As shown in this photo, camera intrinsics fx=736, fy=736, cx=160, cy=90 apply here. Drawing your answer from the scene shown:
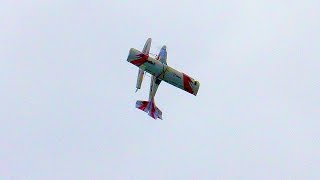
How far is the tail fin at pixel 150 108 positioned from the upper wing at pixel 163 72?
614 centimetres

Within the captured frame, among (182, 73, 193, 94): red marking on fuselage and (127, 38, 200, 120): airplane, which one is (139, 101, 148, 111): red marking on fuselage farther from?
(182, 73, 193, 94): red marking on fuselage

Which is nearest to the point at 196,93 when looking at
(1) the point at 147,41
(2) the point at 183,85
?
(2) the point at 183,85

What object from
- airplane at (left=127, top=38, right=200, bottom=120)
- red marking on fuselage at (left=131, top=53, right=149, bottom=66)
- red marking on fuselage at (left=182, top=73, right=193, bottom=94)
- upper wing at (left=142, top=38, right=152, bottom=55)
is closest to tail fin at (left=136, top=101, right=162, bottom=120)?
airplane at (left=127, top=38, right=200, bottom=120)

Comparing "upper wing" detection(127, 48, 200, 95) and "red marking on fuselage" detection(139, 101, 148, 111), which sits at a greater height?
"upper wing" detection(127, 48, 200, 95)

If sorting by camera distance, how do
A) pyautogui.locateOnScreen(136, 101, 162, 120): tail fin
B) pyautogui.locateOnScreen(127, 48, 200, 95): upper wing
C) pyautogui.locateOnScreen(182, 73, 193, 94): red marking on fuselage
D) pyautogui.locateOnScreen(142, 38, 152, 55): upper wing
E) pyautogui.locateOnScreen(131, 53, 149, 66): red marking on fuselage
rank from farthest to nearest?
pyautogui.locateOnScreen(136, 101, 162, 120): tail fin → pyautogui.locateOnScreen(142, 38, 152, 55): upper wing → pyautogui.locateOnScreen(182, 73, 193, 94): red marking on fuselage → pyautogui.locateOnScreen(127, 48, 200, 95): upper wing → pyautogui.locateOnScreen(131, 53, 149, 66): red marking on fuselage

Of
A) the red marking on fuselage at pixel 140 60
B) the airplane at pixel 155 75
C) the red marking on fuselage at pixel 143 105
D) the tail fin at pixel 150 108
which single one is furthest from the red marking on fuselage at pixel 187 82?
the red marking on fuselage at pixel 140 60

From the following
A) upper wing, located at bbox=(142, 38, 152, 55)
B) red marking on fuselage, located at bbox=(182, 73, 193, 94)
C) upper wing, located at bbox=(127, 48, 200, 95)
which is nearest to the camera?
upper wing, located at bbox=(127, 48, 200, 95)

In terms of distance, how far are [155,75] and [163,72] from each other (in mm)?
1760

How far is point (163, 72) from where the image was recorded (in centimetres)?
13712

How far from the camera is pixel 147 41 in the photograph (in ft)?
462

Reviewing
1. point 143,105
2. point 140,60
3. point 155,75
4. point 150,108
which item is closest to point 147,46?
point 140,60

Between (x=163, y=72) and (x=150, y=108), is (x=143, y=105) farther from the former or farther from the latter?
(x=163, y=72)

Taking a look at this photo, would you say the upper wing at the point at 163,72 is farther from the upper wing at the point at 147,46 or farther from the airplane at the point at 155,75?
the upper wing at the point at 147,46

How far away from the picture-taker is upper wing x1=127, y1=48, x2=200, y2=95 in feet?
446
